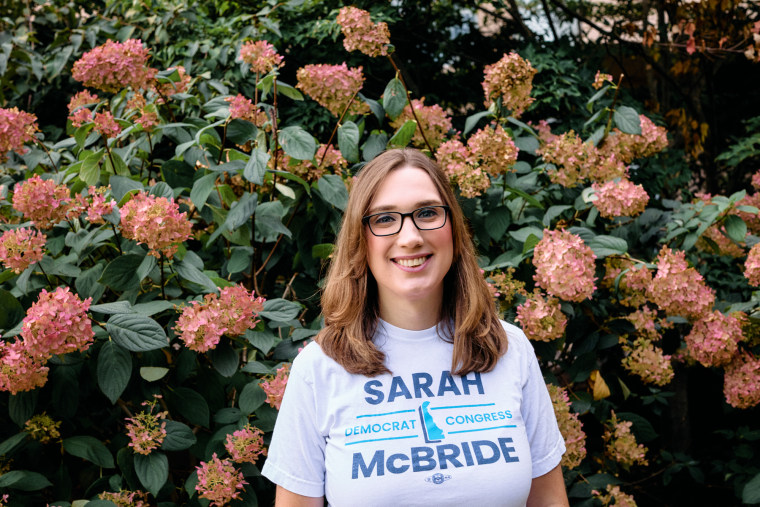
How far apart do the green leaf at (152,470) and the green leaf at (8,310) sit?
1.55ft

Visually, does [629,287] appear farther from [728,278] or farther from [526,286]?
[728,278]

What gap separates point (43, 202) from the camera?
5.41 feet

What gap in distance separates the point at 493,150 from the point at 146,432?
4.29 feet

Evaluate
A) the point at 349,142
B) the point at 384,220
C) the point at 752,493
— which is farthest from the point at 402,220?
the point at 752,493

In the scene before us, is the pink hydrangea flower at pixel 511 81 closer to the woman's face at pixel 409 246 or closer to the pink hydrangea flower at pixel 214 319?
the woman's face at pixel 409 246

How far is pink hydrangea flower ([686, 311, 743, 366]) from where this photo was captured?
1948 millimetres

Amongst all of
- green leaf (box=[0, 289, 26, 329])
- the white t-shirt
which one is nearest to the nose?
Answer: the white t-shirt

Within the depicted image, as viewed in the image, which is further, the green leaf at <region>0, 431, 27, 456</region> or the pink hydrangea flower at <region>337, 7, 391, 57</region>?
the pink hydrangea flower at <region>337, 7, 391, 57</region>

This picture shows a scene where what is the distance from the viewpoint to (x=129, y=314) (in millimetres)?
1552

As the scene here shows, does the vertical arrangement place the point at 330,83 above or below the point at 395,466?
above

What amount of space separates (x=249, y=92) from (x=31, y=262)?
5.00ft

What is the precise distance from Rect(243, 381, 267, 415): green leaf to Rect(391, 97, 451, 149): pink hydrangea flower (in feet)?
3.66

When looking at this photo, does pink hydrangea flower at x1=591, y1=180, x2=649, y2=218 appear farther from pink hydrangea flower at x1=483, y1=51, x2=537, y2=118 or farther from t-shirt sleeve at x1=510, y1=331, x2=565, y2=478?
t-shirt sleeve at x1=510, y1=331, x2=565, y2=478

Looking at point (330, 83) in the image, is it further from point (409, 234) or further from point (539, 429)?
point (539, 429)
